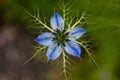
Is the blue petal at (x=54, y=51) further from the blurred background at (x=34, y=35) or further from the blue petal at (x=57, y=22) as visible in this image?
the blurred background at (x=34, y=35)

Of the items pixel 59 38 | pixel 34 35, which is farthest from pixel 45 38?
pixel 34 35

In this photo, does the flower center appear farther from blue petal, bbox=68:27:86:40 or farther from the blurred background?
the blurred background

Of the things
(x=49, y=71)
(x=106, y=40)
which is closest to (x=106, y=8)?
(x=106, y=40)

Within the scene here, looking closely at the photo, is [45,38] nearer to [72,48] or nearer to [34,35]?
[72,48]

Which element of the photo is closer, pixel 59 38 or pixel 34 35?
pixel 59 38

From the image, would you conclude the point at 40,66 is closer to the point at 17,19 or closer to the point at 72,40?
the point at 17,19

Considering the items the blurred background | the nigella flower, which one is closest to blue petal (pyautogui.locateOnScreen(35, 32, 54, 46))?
the nigella flower

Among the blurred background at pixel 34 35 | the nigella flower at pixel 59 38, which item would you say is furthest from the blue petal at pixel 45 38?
the blurred background at pixel 34 35
